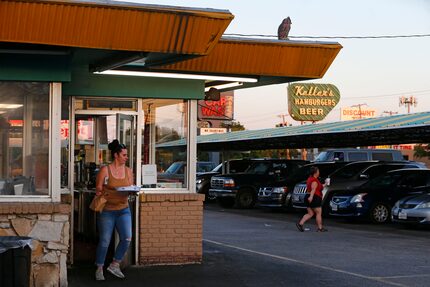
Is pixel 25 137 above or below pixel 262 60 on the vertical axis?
below

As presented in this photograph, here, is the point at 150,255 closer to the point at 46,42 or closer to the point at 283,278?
the point at 283,278

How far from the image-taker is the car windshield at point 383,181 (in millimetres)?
21203

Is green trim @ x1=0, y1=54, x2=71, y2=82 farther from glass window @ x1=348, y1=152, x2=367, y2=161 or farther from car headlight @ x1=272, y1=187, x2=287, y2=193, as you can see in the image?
glass window @ x1=348, y1=152, x2=367, y2=161

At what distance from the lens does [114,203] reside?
952cm

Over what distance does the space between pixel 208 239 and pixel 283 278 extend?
558 centimetres

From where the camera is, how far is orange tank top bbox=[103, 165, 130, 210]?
946cm

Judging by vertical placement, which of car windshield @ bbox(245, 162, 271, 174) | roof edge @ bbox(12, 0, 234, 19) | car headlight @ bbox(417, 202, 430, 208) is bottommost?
car headlight @ bbox(417, 202, 430, 208)

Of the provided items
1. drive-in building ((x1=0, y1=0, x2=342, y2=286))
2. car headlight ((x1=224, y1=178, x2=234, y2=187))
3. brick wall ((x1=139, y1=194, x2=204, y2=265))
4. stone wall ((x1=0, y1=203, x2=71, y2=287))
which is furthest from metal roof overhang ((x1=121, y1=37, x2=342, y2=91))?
car headlight ((x1=224, y1=178, x2=234, y2=187))

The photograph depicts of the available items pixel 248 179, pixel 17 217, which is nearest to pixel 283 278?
pixel 17 217

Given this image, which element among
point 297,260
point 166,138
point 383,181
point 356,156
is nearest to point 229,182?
point 356,156

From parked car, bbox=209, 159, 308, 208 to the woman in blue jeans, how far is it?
59.6ft

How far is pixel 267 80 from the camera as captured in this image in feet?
37.3

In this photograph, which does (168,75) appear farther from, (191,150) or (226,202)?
(226,202)

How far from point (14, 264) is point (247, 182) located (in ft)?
71.3
